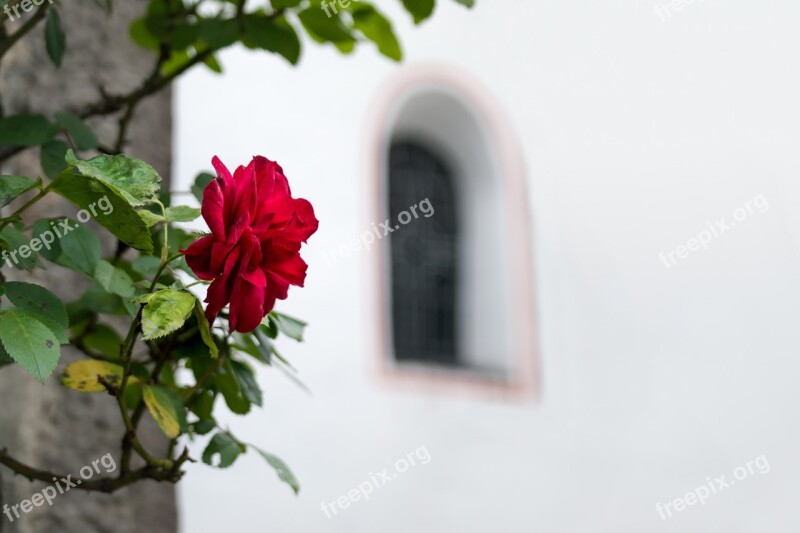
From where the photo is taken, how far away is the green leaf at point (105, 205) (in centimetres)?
79

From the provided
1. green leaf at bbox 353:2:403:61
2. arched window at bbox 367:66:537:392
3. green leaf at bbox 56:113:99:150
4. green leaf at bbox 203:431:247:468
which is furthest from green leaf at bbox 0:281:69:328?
arched window at bbox 367:66:537:392

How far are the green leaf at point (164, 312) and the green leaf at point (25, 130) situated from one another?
0.42m

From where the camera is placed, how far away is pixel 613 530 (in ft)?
13.8

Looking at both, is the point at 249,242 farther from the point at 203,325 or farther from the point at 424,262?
the point at 424,262

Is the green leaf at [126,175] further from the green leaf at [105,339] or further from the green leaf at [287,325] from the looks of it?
the green leaf at [105,339]

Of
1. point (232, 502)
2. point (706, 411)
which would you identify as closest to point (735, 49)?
point (706, 411)

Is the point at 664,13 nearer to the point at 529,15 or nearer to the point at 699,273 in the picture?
the point at 529,15

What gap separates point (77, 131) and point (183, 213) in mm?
379

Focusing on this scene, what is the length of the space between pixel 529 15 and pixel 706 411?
178 centimetres

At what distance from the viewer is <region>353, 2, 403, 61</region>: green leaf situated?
142 cm

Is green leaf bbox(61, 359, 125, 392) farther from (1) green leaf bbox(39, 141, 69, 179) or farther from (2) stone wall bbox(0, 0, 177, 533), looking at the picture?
(2) stone wall bbox(0, 0, 177, 533)

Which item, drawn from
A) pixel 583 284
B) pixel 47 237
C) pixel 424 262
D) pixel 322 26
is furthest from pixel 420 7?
pixel 583 284

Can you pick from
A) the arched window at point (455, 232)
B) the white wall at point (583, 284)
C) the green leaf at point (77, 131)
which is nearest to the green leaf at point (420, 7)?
the green leaf at point (77, 131)

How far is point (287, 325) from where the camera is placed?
1.02 meters
